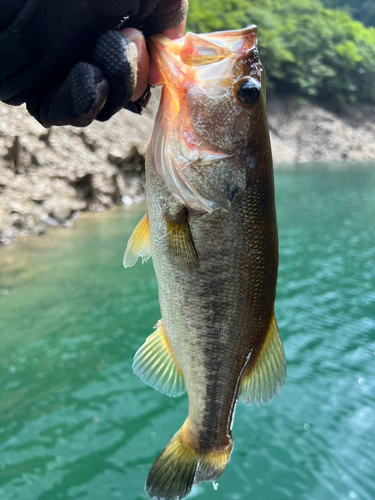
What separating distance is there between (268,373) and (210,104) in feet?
4.21

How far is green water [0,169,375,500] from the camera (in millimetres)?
3457

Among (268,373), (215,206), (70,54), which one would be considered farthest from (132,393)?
(70,54)

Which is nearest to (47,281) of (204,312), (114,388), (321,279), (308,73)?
(114,388)

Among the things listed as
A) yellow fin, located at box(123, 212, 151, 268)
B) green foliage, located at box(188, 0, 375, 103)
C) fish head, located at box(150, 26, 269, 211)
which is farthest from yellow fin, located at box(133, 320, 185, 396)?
green foliage, located at box(188, 0, 375, 103)

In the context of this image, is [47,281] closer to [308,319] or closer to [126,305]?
Answer: [126,305]

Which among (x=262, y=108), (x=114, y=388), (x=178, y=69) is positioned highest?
(x=178, y=69)

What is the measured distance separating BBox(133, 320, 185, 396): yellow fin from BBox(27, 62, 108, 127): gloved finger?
1.10m

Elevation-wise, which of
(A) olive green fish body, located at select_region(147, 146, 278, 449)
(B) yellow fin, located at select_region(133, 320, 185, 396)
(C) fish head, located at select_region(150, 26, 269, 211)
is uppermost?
(C) fish head, located at select_region(150, 26, 269, 211)

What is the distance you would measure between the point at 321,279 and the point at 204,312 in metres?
6.36

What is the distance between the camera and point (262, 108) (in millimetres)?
1720

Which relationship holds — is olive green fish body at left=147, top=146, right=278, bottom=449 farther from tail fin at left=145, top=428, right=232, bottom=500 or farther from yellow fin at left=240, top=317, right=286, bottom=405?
tail fin at left=145, top=428, right=232, bottom=500

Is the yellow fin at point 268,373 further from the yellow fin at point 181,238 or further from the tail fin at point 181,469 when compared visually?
the yellow fin at point 181,238

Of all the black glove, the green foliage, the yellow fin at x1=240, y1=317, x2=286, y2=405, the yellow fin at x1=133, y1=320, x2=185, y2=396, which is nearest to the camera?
the black glove

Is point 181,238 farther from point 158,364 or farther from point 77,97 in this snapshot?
point 158,364
